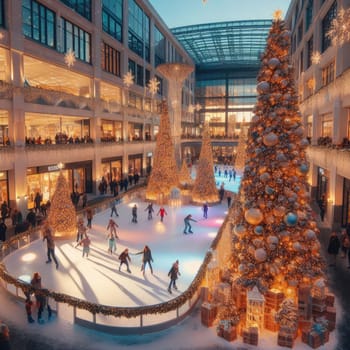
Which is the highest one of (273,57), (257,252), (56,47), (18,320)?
(56,47)

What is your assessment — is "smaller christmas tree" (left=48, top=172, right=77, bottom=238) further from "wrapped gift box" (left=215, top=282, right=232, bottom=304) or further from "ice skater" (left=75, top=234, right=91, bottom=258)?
"wrapped gift box" (left=215, top=282, right=232, bottom=304)

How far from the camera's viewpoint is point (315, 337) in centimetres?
805

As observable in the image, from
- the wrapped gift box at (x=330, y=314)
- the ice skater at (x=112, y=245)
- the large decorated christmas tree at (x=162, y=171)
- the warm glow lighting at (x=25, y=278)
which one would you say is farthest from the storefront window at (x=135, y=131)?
the wrapped gift box at (x=330, y=314)

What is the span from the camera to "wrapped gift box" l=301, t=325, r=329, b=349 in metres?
8.07

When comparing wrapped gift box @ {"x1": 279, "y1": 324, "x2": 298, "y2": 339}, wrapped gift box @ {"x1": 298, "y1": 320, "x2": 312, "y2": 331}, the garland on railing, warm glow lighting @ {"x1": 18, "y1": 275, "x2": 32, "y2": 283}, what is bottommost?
warm glow lighting @ {"x1": 18, "y1": 275, "x2": 32, "y2": 283}

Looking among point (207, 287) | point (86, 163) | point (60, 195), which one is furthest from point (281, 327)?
point (86, 163)

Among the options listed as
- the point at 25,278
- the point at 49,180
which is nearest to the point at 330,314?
the point at 25,278

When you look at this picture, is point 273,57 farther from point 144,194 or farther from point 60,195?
point 144,194

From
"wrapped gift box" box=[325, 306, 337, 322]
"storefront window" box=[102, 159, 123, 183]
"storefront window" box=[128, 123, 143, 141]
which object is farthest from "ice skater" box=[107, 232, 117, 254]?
"storefront window" box=[128, 123, 143, 141]

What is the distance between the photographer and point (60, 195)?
16.8 meters

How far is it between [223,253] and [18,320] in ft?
24.7

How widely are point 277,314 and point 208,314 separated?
72.2 inches

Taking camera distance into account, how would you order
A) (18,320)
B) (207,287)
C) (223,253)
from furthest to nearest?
(223,253) → (207,287) → (18,320)

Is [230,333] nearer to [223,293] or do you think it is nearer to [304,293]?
[223,293]
